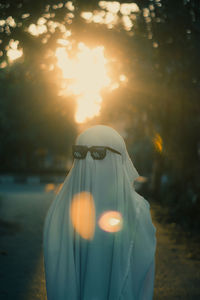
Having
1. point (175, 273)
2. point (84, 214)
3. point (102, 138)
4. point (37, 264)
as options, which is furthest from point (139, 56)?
point (84, 214)

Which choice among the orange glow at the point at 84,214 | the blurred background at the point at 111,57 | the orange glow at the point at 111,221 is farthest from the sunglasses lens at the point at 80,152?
the blurred background at the point at 111,57

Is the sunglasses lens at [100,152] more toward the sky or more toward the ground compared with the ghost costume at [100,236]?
more toward the sky

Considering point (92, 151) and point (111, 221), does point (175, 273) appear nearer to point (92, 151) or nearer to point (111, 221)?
point (111, 221)

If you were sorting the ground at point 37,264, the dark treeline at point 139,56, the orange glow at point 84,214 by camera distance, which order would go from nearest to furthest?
the orange glow at point 84,214, the ground at point 37,264, the dark treeline at point 139,56

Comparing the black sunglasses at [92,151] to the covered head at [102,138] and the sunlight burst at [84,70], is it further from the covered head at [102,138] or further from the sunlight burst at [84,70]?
the sunlight burst at [84,70]

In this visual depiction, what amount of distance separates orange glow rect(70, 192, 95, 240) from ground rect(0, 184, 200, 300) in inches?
91.5

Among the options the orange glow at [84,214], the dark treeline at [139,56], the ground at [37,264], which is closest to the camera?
the orange glow at [84,214]

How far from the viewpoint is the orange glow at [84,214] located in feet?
8.32

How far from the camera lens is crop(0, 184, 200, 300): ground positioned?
15.4ft

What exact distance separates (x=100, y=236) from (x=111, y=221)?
0.46ft

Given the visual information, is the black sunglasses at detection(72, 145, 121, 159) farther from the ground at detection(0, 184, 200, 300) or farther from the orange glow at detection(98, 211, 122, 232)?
the ground at detection(0, 184, 200, 300)

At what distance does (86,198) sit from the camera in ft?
8.48

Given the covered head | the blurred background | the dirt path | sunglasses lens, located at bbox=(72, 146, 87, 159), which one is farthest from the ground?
the covered head

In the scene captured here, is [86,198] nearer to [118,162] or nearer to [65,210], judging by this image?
[65,210]
